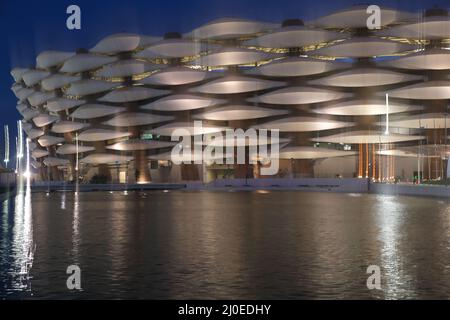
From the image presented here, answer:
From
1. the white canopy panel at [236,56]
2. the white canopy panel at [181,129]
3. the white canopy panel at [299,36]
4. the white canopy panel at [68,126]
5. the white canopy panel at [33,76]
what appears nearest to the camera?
the white canopy panel at [299,36]

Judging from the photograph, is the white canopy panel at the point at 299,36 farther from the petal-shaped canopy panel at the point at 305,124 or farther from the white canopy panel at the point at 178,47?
the petal-shaped canopy panel at the point at 305,124

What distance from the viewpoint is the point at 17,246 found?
17.0 m

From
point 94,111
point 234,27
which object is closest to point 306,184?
point 234,27

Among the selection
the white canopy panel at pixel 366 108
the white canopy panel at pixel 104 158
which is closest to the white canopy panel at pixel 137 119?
the white canopy panel at pixel 104 158

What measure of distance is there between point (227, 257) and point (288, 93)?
6634 cm

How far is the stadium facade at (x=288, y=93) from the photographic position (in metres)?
76.1

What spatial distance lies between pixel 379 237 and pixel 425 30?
62.0m

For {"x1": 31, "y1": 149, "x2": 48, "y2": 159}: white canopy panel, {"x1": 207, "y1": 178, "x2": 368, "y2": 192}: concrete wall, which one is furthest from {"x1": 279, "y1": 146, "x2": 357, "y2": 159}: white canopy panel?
{"x1": 31, "y1": 149, "x2": 48, "y2": 159}: white canopy panel

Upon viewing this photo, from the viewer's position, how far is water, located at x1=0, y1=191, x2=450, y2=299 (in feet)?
35.7

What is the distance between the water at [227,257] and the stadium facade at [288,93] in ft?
160

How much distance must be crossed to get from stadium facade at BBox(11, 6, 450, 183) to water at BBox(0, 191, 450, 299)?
48.7 meters

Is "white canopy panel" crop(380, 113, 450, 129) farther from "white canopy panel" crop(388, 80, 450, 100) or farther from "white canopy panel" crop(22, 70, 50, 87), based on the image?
"white canopy panel" crop(22, 70, 50, 87)

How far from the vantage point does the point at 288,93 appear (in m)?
79.8
